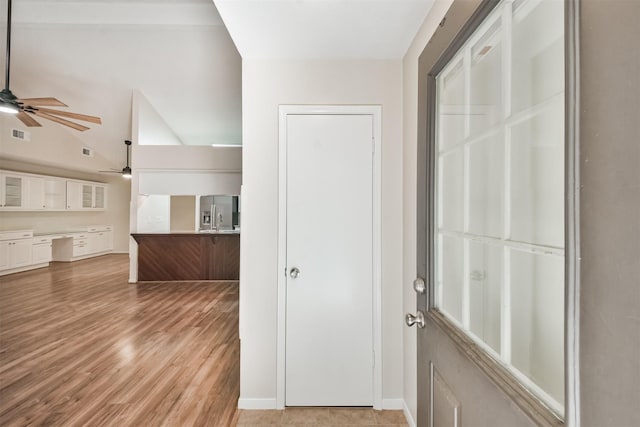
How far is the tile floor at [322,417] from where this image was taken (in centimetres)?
209

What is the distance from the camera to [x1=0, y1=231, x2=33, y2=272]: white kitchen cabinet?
21.0 feet

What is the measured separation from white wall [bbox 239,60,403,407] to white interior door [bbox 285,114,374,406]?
108mm

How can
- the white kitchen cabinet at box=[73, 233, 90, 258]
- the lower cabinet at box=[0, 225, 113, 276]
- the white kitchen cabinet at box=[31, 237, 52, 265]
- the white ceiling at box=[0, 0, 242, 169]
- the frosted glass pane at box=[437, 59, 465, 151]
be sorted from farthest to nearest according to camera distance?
the white kitchen cabinet at box=[73, 233, 90, 258], the white kitchen cabinet at box=[31, 237, 52, 265], the lower cabinet at box=[0, 225, 113, 276], the white ceiling at box=[0, 0, 242, 169], the frosted glass pane at box=[437, 59, 465, 151]

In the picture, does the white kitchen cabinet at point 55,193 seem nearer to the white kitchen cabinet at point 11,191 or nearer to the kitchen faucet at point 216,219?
the white kitchen cabinet at point 11,191

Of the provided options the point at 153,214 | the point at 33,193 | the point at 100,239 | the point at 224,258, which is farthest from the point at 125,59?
the point at 100,239

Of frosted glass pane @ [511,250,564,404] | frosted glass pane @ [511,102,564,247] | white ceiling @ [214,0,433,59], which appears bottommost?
frosted glass pane @ [511,250,564,404]

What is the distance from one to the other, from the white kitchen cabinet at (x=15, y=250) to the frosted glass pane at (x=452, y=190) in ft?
27.7

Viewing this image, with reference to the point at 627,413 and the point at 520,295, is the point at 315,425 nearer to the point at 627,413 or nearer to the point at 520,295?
the point at 520,295

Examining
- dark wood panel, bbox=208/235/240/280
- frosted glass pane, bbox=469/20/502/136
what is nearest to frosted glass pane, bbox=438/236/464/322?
frosted glass pane, bbox=469/20/502/136

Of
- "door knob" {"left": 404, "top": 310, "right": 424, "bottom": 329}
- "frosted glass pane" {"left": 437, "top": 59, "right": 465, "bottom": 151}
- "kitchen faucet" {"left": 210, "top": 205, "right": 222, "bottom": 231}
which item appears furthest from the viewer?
"kitchen faucet" {"left": 210, "top": 205, "right": 222, "bottom": 231}

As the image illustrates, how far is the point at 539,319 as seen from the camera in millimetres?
709

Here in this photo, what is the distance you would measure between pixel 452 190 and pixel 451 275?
0.94ft

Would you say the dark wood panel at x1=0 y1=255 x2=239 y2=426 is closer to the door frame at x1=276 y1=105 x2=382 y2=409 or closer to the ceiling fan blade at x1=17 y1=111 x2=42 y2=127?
the door frame at x1=276 y1=105 x2=382 y2=409

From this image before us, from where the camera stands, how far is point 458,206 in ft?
3.46
